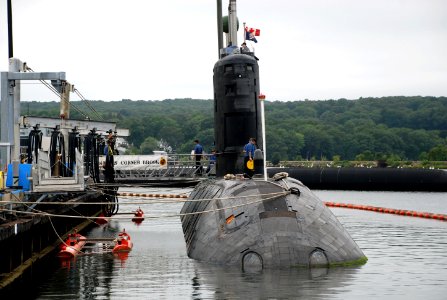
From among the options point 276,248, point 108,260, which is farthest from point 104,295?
point 108,260

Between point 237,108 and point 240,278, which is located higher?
point 237,108

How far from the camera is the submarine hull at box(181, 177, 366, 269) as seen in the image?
62.6 ft

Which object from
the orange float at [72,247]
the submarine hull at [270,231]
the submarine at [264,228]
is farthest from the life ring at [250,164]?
the orange float at [72,247]

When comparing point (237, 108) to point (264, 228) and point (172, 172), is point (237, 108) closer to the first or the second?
point (264, 228)

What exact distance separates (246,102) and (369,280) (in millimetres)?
10842

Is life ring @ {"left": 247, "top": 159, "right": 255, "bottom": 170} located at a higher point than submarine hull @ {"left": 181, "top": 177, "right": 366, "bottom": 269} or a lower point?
higher

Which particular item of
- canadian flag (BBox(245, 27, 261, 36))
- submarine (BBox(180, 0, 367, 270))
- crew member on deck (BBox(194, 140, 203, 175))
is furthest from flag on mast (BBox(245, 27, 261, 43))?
crew member on deck (BBox(194, 140, 203, 175))

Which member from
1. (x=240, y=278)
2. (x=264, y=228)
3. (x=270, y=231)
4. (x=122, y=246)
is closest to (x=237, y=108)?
(x=122, y=246)

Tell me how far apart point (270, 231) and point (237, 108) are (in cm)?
957

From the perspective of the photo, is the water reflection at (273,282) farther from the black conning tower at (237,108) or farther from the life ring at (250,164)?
the black conning tower at (237,108)

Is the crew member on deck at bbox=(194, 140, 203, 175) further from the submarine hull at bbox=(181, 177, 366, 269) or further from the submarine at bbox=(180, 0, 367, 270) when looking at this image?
the submarine hull at bbox=(181, 177, 366, 269)

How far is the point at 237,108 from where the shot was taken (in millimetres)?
28344

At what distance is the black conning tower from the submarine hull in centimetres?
519

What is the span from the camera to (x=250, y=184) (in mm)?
23016
